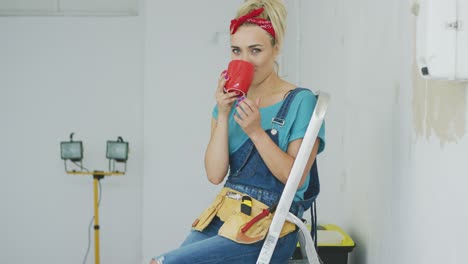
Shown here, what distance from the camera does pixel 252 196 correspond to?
1324mm

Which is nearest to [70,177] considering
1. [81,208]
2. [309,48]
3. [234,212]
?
[81,208]

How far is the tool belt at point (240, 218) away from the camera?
1.24 m

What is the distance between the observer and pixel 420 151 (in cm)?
129

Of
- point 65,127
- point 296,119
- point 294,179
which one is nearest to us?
point 294,179

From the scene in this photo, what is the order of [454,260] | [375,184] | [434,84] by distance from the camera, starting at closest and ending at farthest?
[454,260] → [434,84] → [375,184]

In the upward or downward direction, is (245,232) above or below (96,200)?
above

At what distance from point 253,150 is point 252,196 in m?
0.10

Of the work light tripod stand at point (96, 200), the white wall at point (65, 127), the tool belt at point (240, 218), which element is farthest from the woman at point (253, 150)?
the white wall at point (65, 127)

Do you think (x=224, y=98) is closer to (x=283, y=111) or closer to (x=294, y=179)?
(x=283, y=111)

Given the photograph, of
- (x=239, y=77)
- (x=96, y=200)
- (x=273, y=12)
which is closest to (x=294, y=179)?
(x=239, y=77)

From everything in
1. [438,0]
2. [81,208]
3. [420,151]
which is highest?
[438,0]

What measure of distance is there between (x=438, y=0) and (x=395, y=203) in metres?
0.64

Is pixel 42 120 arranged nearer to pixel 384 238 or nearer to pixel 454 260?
pixel 384 238

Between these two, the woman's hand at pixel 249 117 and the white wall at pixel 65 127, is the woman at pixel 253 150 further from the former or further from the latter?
the white wall at pixel 65 127
